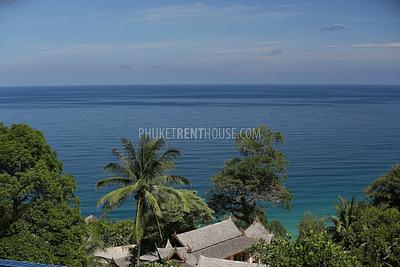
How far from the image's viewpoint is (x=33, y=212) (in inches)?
343

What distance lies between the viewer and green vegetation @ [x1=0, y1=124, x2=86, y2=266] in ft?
27.9

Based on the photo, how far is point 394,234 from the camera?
32.6 ft

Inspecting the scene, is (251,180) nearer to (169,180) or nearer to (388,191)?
(388,191)

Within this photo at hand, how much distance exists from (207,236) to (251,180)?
3.64 metres

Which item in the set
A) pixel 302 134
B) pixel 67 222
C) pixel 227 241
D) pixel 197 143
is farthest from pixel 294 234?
pixel 302 134

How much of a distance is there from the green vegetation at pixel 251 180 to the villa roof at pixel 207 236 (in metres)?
2.39

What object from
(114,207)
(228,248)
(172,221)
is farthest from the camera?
(172,221)

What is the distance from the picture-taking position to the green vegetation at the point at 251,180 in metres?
17.8

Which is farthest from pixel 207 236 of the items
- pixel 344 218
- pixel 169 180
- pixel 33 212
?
pixel 33 212

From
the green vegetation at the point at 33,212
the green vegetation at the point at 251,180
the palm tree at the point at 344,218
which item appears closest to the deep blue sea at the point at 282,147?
the green vegetation at the point at 251,180

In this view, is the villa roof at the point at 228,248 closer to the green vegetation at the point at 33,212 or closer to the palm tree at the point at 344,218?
the palm tree at the point at 344,218

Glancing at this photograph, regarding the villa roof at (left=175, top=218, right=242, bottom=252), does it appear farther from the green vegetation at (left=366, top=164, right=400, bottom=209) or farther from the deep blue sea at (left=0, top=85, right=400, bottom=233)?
the deep blue sea at (left=0, top=85, right=400, bottom=233)

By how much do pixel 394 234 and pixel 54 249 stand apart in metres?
6.04

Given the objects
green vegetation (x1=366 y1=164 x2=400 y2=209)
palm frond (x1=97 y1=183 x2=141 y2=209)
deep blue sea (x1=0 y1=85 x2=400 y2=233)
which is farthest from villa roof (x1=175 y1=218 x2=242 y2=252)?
deep blue sea (x1=0 y1=85 x2=400 y2=233)
